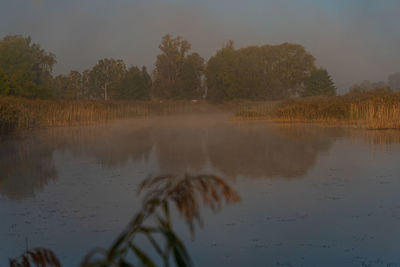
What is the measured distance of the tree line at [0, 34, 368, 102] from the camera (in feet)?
146

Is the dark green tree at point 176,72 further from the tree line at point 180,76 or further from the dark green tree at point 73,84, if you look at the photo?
the dark green tree at point 73,84

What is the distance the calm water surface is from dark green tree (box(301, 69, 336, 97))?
42969 mm

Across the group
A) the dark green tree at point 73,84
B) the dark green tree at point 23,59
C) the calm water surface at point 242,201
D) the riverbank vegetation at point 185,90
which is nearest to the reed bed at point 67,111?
the riverbank vegetation at point 185,90

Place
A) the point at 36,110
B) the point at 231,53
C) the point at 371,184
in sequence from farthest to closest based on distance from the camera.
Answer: the point at 231,53, the point at 36,110, the point at 371,184

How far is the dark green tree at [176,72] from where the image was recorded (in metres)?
51.6

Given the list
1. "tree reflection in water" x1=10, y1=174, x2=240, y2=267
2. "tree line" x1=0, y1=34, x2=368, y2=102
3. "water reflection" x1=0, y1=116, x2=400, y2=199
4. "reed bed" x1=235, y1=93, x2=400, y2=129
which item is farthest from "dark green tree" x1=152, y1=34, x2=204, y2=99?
"tree reflection in water" x1=10, y1=174, x2=240, y2=267

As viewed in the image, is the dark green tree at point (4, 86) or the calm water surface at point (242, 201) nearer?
the calm water surface at point (242, 201)

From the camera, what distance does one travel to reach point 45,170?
355 inches

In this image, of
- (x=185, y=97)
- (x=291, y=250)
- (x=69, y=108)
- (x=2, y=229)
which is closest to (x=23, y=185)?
(x=2, y=229)

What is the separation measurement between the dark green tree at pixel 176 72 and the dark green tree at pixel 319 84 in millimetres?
13500

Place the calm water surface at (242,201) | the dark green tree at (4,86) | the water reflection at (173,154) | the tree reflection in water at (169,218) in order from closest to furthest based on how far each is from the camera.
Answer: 1. the tree reflection in water at (169,218)
2. the calm water surface at (242,201)
3. the water reflection at (173,154)
4. the dark green tree at (4,86)

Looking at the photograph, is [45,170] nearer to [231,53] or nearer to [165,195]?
[165,195]

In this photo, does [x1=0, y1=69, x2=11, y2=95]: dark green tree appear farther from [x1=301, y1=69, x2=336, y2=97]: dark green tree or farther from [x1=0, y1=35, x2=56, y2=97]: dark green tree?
[x1=301, y1=69, x2=336, y2=97]: dark green tree

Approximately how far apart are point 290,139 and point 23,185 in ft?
28.3
